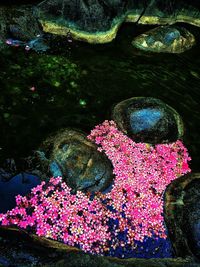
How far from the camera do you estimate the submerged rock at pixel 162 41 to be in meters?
13.5

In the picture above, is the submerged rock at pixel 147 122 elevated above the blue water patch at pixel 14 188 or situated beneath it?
elevated above

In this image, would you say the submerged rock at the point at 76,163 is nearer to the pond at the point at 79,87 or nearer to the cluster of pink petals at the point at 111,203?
the cluster of pink petals at the point at 111,203

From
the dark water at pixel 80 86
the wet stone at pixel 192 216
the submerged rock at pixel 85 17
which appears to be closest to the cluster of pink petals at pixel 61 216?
the dark water at pixel 80 86

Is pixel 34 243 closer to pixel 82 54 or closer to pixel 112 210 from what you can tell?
pixel 112 210

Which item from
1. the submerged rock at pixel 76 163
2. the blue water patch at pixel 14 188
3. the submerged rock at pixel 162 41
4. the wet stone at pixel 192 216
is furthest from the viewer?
the submerged rock at pixel 162 41

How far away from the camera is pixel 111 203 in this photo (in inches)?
305

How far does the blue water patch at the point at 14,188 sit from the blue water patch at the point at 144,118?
3532 mm

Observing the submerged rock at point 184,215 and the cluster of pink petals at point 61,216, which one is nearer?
the cluster of pink petals at point 61,216

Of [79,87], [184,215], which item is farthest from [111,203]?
[79,87]

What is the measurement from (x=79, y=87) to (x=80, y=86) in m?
0.07

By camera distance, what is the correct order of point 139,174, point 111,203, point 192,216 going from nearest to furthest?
point 192,216
point 111,203
point 139,174

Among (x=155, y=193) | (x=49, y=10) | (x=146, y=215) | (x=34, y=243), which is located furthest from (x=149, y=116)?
(x=49, y=10)

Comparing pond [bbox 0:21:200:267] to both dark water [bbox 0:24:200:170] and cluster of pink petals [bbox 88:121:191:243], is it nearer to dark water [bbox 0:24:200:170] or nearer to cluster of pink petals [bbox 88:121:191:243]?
dark water [bbox 0:24:200:170]

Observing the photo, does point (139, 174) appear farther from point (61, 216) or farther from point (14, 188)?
point (14, 188)
